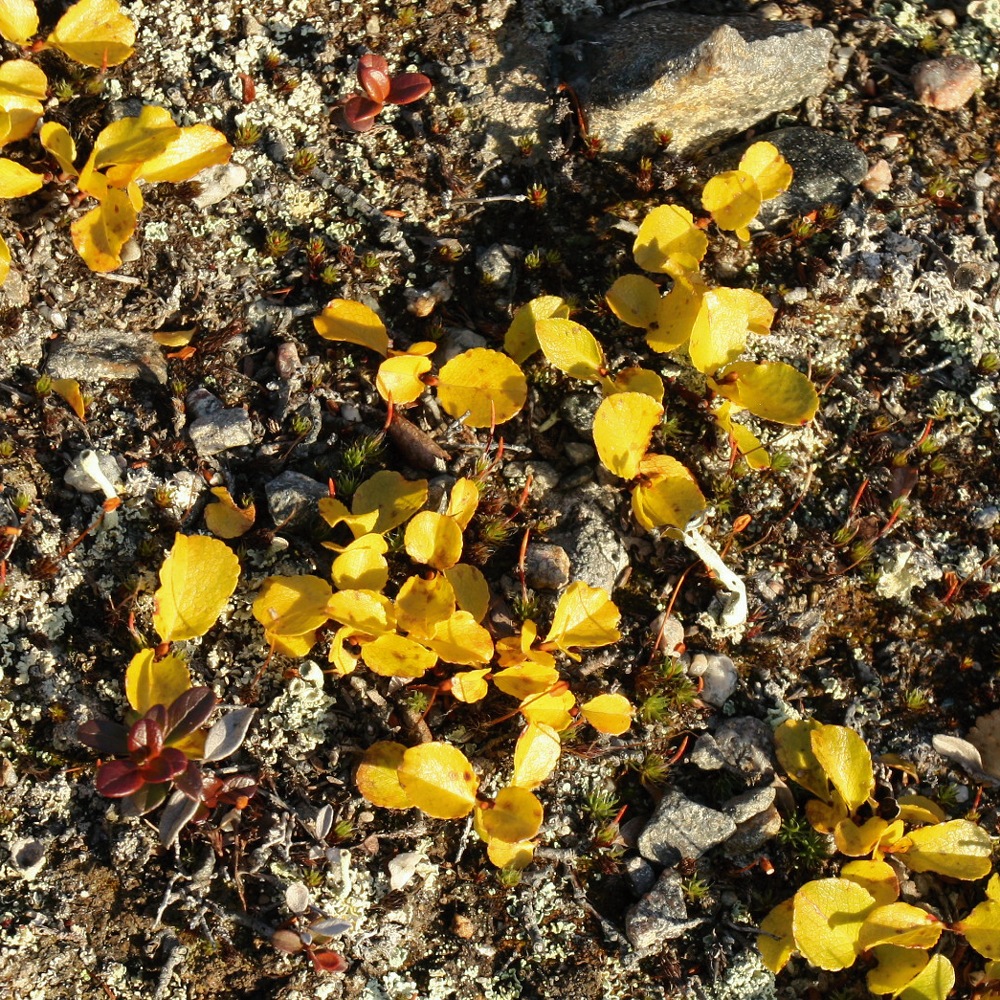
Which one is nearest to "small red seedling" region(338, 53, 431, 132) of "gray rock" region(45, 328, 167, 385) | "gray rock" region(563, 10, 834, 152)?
"gray rock" region(563, 10, 834, 152)

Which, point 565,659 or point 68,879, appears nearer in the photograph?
point 68,879

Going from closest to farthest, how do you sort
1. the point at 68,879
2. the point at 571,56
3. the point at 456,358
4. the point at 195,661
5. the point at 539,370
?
1. the point at 68,879
2. the point at 195,661
3. the point at 456,358
4. the point at 539,370
5. the point at 571,56

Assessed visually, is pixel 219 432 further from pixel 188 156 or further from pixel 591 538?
pixel 591 538

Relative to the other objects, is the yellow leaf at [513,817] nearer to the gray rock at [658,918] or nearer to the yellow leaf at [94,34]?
the gray rock at [658,918]

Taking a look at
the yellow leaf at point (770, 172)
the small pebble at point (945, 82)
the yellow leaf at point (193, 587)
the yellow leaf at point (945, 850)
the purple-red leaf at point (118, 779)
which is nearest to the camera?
the purple-red leaf at point (118, 779)

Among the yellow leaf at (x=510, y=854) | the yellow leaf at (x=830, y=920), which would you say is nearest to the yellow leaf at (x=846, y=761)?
the yellow leaf at (x=830, y=920)

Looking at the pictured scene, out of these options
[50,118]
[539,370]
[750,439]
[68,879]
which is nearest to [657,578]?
[750,439]

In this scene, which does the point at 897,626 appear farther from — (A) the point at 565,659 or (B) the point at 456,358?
(B) the point at 456,358
